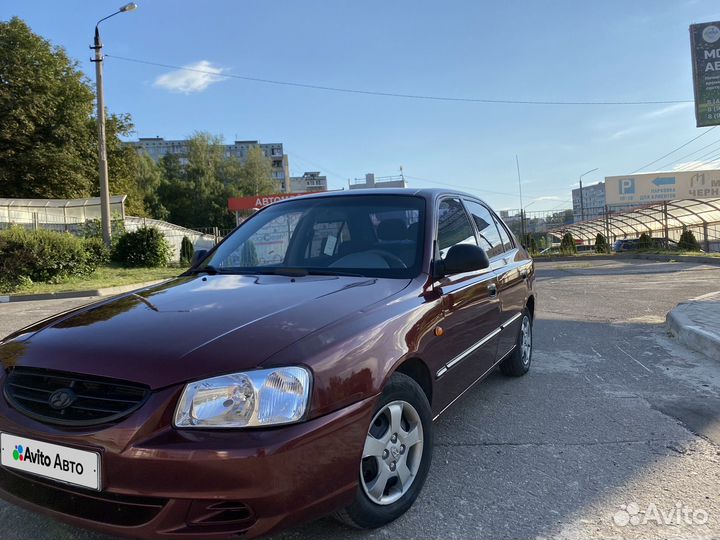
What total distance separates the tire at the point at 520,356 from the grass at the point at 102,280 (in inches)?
449

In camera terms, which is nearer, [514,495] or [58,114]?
[514,495]

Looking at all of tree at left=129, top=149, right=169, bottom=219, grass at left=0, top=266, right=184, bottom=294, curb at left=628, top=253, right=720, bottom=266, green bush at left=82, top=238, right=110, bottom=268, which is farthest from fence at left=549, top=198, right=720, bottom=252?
tree at left=129, top=149, right=169, bottom=219

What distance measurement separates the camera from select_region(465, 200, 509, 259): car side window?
12.6ft

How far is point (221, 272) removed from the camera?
122 inches

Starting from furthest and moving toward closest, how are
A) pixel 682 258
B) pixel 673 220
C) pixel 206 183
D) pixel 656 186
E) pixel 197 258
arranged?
pixel 206 183 → pixel 656 186 → pixel 673 220 → pixel 682 258 → pixel 197 258

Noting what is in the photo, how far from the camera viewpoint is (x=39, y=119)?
1243 inches

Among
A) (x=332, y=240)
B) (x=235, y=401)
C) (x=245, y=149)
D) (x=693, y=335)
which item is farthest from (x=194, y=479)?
(x=245, y=149)

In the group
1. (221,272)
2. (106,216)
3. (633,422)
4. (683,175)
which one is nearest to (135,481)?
(221,272)

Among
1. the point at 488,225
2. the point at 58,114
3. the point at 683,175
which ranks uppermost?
the point at 58,114

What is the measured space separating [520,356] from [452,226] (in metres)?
1.71

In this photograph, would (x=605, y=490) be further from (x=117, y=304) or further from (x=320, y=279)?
(x=117, y=304)

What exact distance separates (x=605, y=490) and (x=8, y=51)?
39.8 meters

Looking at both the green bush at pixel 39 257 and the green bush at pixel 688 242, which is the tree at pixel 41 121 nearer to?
the green bush at pixel 39 257

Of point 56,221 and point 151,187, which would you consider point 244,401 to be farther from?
point 151,187
